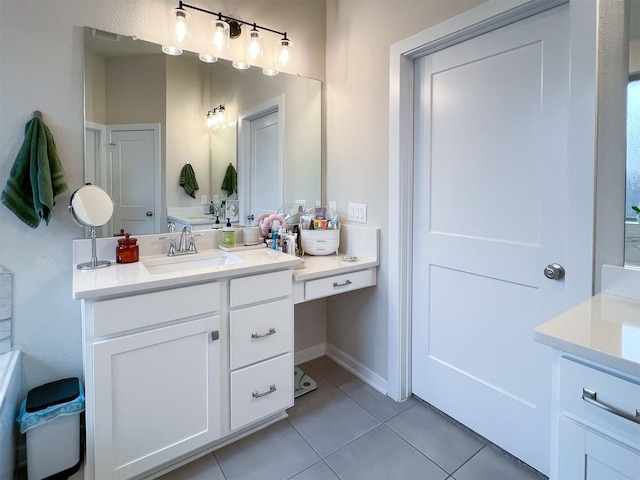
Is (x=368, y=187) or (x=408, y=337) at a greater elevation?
(x=368, y=187)

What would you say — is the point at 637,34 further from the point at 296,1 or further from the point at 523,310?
the point at 296,1

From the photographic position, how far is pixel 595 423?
81 centimetres

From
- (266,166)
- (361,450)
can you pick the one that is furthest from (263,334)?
(266,166)

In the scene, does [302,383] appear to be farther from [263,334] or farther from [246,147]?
[246,147]

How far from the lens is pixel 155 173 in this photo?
6.18ft

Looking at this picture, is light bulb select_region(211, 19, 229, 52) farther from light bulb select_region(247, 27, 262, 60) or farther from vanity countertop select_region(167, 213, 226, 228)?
vanity countertop select_region(167, 213, 226, 228)

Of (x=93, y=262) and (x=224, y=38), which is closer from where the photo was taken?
(x=93, y=262)

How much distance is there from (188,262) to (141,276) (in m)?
0.44

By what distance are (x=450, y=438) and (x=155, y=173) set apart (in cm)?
201

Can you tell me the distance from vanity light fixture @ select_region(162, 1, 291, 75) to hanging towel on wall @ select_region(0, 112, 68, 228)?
2.44ft

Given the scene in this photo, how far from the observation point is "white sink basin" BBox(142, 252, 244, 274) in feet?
5.69

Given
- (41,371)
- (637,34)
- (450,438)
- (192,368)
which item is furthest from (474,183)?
(41,371)

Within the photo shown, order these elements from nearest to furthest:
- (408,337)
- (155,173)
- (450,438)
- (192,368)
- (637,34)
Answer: (637,34), (192,368), (450,438), (155,173), (408,337)

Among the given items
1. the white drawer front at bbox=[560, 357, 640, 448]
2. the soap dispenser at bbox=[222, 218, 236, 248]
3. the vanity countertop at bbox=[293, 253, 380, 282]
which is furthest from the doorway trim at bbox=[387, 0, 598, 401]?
the soap dispenser at bbox=[222, 218, 236, 248]
